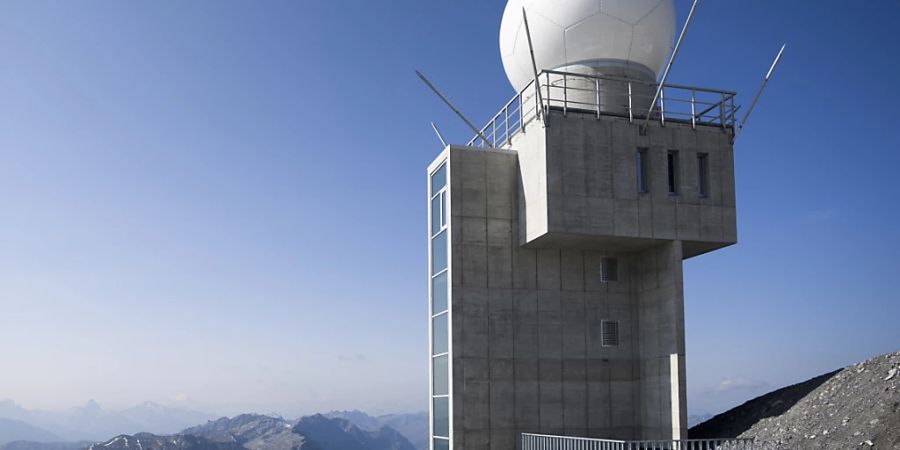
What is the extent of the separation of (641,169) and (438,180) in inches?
283

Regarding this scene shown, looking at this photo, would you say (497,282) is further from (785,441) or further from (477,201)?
(785,441)

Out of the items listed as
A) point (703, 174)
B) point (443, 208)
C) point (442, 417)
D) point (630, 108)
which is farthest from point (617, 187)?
point (442, 417)

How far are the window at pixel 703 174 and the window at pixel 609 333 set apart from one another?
5311 mm

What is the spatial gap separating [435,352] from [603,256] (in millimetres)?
6750

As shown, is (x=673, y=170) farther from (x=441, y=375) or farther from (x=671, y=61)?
(x=441, y=375)

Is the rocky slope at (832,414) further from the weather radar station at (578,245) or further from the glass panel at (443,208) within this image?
the glass panel at (443,208)

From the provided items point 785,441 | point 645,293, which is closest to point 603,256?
point 645,293

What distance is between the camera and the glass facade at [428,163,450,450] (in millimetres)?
28031

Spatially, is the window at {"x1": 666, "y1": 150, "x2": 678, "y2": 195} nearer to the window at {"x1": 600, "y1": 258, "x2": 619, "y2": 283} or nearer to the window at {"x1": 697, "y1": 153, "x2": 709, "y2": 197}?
the window at {"x1": 697, "y1": 153, "x2": 709, "y2": 197}

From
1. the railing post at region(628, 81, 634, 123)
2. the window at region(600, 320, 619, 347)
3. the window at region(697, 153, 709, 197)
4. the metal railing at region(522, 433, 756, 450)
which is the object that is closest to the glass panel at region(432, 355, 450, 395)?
the metal railing at region(522, 433, 756, 450)

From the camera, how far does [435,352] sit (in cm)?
2939

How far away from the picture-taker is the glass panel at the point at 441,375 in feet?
91.4

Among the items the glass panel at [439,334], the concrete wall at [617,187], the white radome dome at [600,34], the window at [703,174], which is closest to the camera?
the concrete wall at [617,187]

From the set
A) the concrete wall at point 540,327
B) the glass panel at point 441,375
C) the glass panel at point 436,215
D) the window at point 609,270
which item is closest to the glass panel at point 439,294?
the concrete wall at point 540,327
